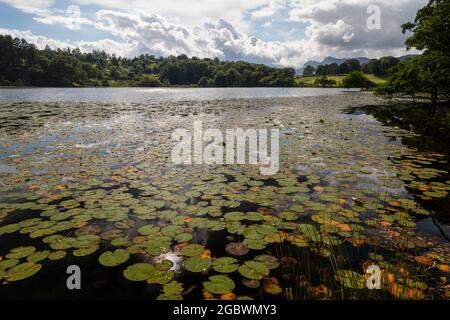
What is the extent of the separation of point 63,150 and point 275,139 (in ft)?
33.2

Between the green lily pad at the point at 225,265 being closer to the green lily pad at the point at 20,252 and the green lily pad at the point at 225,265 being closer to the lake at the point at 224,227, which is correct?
the lake at the point at 224,227

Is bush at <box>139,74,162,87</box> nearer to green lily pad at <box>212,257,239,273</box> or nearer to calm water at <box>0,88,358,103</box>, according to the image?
calm water at <box>0,88,358,103</box>

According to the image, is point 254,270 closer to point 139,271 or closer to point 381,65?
point 139,271

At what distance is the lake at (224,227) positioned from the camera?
4051 millimetres

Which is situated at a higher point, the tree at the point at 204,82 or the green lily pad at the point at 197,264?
the tree at the point at 204,82

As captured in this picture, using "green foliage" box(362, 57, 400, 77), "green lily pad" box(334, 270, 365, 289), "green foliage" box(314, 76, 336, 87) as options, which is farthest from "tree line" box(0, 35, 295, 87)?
"green lily pad" box(334, 270, 365, 289)

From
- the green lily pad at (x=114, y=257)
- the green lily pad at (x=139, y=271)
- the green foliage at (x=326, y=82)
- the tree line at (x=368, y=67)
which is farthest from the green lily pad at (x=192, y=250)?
the green foliage at (x=326, y=82)

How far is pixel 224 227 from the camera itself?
5.69m

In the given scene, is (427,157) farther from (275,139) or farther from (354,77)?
(354,77)

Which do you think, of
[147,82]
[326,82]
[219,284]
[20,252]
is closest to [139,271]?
[219,284]

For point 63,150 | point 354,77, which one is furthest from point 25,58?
point 63,150

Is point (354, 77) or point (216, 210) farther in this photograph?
point (354, 77)
